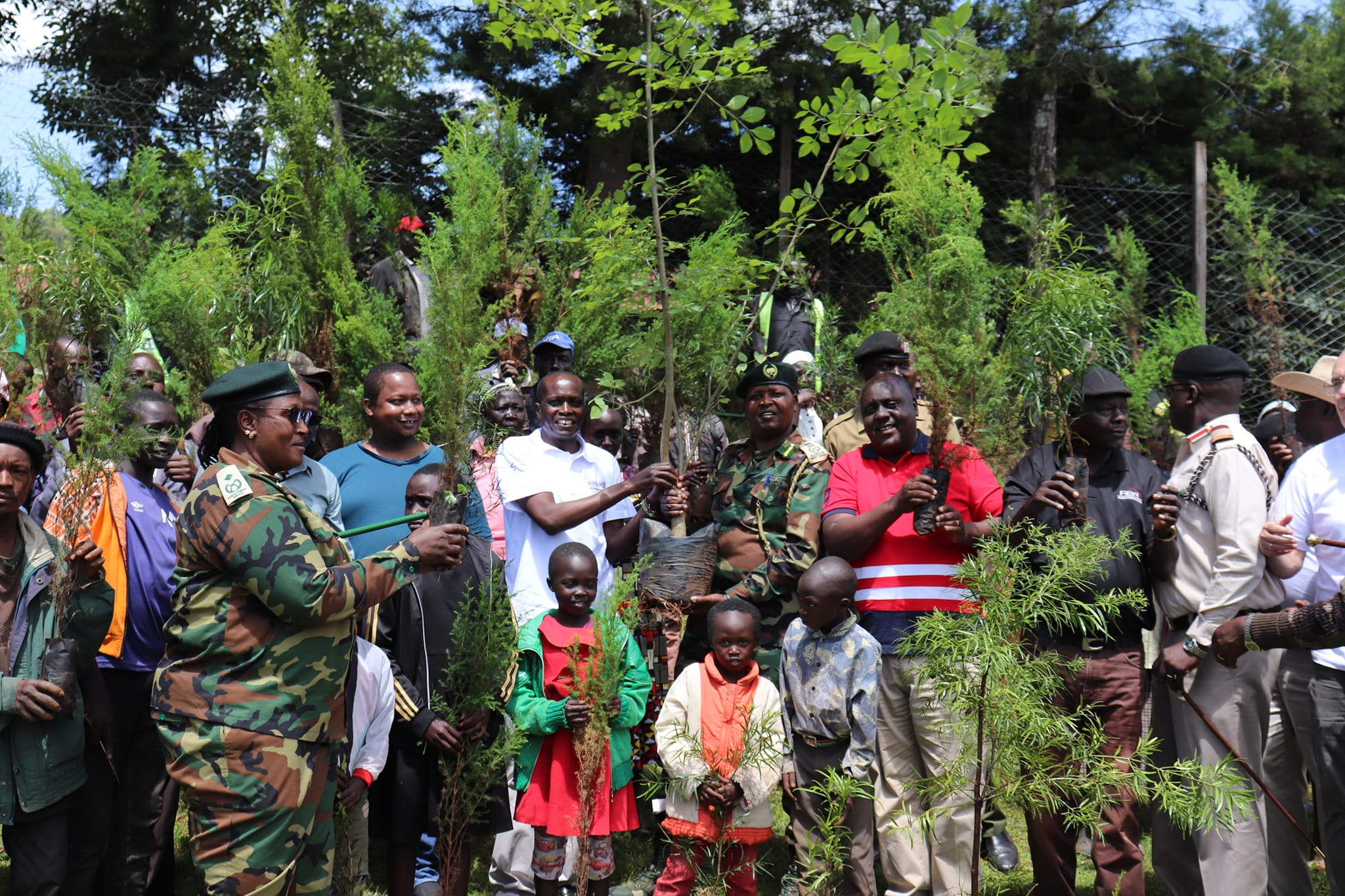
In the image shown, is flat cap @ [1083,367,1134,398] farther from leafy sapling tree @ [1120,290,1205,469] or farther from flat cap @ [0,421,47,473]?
flat cap @ [0,421,47,473]

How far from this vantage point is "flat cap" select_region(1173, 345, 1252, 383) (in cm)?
521

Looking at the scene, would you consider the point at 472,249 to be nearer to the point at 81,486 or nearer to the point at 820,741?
the point at 81,486

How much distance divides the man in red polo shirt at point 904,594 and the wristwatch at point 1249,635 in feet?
3.46

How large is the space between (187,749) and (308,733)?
374 mm

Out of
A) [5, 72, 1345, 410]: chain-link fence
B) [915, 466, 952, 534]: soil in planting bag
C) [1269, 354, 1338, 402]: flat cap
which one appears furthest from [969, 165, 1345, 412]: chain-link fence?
[915, 466, 952, 534]: soil in planting bag

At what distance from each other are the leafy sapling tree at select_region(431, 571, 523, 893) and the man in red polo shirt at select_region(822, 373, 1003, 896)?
5.13ft

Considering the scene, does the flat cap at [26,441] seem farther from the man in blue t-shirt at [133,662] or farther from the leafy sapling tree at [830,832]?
the leafy sapling tree at [830,832]

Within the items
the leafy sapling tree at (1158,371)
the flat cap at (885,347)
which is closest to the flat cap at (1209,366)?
the flat cap at (885,347)

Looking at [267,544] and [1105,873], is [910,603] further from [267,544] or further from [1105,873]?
[267,544]

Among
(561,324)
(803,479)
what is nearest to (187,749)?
(803,479)

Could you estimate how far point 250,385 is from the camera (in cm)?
390

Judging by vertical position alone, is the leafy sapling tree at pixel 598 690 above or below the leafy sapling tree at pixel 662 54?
below

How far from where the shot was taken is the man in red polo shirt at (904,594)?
5.05 m

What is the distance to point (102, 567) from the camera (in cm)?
451
